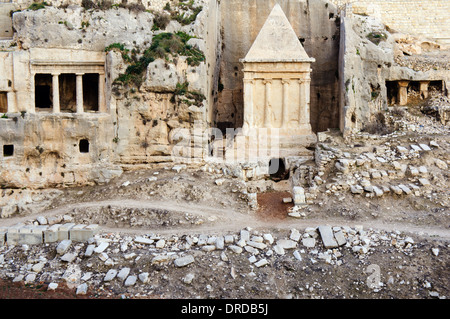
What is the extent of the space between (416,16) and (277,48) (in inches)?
502

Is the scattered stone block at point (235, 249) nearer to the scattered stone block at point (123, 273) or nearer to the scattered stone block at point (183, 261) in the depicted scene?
the scattered stone block at point (183, 261)

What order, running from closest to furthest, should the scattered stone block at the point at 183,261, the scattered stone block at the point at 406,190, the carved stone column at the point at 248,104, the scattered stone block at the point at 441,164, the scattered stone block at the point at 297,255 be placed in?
1. the scattered stone block at the point at 183,261
2. the scattered stone block at the point at 297,255
3. the scattered stone block at the point at 406,190
4. the scattered stone block at the point at 441,164
5. the carved stone column at the point at 248,104

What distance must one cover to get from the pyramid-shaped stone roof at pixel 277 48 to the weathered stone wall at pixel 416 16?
9.16 m

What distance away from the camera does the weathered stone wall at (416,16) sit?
33.0 meters

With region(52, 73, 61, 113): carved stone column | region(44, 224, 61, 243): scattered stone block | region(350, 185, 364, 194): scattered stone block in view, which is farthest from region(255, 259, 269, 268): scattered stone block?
region(52, 73, 61, 113): carved stone column

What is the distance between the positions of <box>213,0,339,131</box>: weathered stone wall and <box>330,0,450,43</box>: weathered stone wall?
3526 mm

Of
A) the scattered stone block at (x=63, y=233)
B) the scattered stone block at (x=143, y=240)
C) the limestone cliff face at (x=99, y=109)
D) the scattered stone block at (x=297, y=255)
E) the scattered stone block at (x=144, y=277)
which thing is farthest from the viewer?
the limestone cliff face at (x=99, y=109)

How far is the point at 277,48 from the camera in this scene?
26.2 meters

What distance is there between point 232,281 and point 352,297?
3.73m

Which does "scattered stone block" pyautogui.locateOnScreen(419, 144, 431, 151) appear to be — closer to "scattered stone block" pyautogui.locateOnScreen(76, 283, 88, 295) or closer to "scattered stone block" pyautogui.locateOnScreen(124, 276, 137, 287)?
"scattered stone block" pyautogui.locateOnScreen(124, 276, 137, 287)

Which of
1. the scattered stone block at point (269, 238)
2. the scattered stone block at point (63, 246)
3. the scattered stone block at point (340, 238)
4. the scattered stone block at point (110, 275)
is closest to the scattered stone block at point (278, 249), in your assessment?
the scattered stone block at point (269, 238)

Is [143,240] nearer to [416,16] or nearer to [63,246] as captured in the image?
[63,246]

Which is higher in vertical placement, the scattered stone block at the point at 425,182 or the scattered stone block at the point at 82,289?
the scattered stone block at the point at 425,182

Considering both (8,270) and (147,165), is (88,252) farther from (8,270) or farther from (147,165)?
(147,165)
